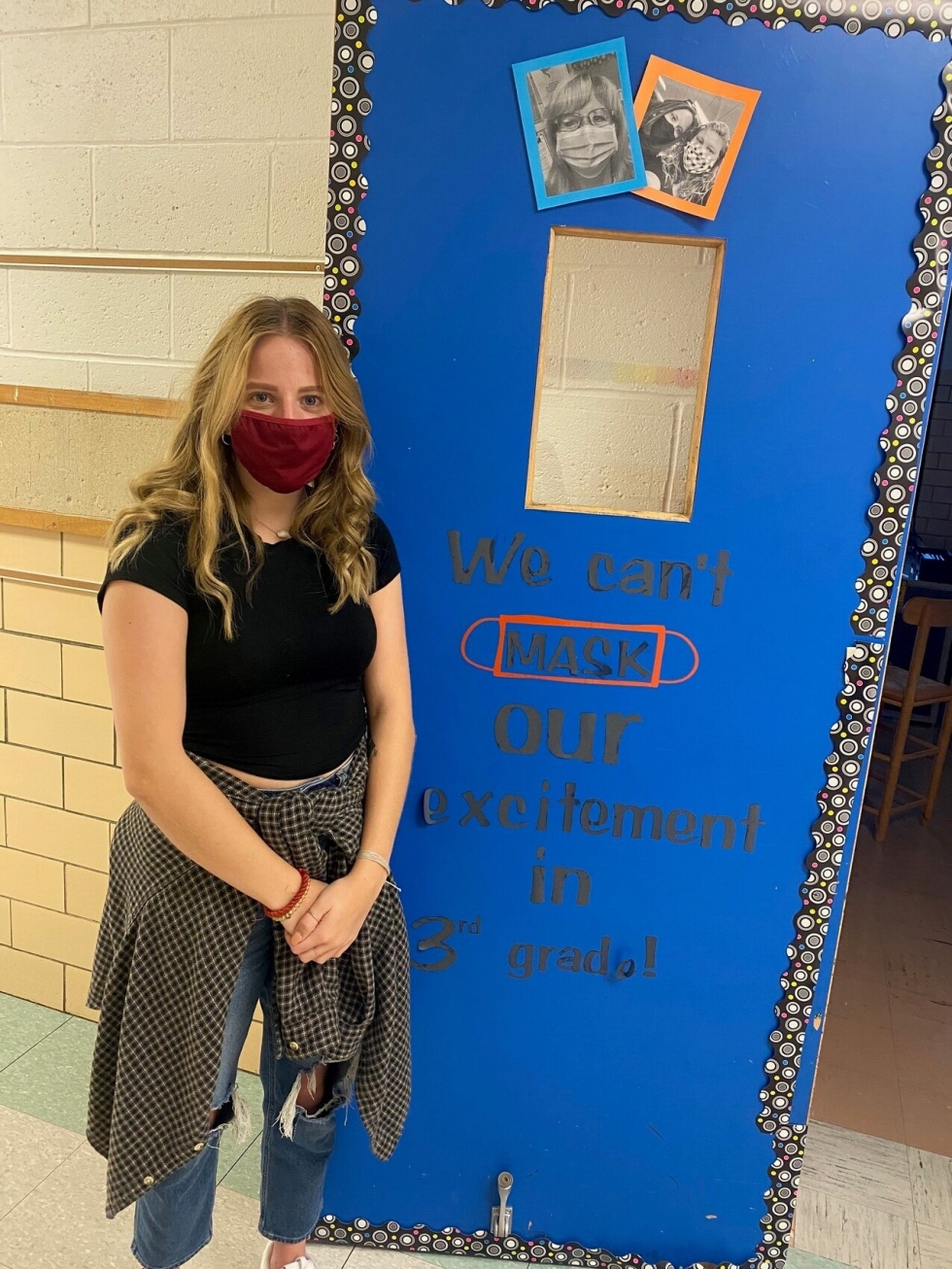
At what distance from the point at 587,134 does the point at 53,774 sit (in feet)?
5.70

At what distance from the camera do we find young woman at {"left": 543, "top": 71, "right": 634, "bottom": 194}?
1225 mm

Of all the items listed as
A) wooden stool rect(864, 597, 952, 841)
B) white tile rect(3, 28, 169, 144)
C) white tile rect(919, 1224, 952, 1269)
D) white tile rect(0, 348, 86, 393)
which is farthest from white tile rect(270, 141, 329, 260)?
wooden stool rect(864, 597, 952, 841)

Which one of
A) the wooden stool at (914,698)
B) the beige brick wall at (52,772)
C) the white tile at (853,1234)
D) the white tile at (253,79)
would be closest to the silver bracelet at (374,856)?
the beige brick wall at (52,772)

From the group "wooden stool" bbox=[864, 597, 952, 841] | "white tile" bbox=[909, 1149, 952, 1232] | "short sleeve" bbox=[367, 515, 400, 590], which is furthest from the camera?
"wooden stool" bbox=[864, 597, 952, 841]

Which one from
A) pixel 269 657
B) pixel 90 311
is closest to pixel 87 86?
pixel 90 311

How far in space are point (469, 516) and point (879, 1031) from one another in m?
1.88

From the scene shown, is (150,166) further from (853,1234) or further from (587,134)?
(853,1234)

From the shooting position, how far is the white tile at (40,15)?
67.2 inches

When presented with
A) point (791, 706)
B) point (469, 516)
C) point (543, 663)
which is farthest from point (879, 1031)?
point (469, 516)

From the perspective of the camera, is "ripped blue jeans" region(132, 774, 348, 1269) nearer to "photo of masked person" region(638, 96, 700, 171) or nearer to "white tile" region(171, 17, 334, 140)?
"photo of masked person" region(638, 96, 700, 171)

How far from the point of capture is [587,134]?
124cm

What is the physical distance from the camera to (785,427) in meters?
1.31

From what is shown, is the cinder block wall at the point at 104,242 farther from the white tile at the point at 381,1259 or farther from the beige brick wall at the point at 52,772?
the white tile at the point at 381,1259

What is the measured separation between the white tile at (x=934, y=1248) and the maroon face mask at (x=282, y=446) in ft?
5.85
